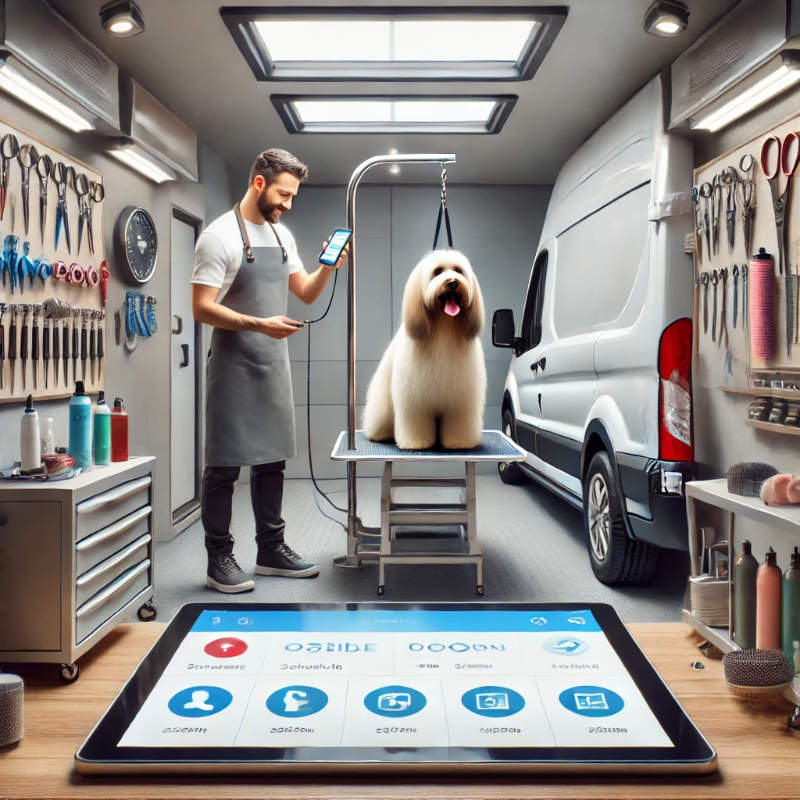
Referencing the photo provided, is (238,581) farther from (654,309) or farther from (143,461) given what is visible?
(654,309)

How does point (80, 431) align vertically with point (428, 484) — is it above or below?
above

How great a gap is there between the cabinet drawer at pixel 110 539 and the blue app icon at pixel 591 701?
0.84 metres

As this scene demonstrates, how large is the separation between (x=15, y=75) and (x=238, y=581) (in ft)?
6.23

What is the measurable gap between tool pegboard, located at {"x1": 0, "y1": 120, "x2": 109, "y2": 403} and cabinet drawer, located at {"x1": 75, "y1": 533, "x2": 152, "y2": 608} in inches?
54.8

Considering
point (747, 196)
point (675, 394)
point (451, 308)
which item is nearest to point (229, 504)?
point (451, 308)

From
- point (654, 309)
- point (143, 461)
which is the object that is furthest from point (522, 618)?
point (654, 309)

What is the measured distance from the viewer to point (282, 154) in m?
2.90

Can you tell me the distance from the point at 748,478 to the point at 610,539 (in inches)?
76.0

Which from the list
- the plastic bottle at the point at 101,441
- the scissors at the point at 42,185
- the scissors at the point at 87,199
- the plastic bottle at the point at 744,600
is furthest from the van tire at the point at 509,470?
the plastic bottle at the point at 744,600

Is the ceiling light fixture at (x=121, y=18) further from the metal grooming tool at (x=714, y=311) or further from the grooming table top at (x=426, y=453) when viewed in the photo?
the metal grooming tool at (x=714, y=311)

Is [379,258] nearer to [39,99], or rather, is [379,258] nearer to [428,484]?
[428,484]

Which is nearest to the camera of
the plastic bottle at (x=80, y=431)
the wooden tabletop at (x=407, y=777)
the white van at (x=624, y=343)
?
the wooden tabletop at (x=407, y=777)

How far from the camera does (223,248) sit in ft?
9.21

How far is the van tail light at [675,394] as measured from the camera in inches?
104
